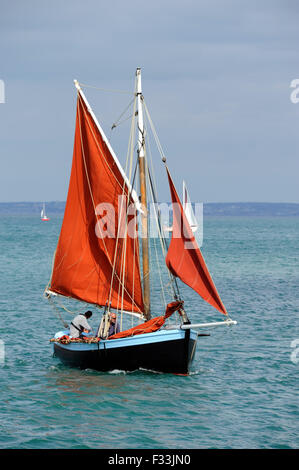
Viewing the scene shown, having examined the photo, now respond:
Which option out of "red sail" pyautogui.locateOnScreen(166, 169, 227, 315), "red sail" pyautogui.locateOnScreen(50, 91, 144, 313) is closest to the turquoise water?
"red sail" pyautogui.locateOnScreen(50, 91, 144, 313)

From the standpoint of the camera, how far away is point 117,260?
95.5ft

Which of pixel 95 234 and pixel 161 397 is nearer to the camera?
pixel 161 397

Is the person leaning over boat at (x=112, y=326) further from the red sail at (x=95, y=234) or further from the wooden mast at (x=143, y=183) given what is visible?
the wooden mast at (x=143, y=183)

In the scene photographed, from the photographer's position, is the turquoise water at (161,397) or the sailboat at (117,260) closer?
the turquoise water at (161,397)

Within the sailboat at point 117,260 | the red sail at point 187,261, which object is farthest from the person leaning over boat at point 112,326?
the red sail at point 187,261

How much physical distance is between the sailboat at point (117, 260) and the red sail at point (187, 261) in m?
0.04

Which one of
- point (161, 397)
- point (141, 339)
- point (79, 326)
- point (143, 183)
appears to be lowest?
point (161, 397)

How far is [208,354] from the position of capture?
31.4 metres

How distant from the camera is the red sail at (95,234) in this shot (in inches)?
1126

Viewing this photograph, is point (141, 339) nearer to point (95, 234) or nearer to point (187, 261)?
point (187, 261)

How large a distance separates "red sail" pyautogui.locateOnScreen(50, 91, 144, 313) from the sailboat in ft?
0.14

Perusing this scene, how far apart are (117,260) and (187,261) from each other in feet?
15.2

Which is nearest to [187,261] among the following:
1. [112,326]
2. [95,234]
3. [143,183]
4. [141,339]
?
[141,339]

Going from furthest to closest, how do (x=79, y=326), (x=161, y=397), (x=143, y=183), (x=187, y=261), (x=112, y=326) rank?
(x=79, y=326)
(x=112, y=326)
(x=143, y=183)
(x=187, y=261)
(x=161, y=397)
